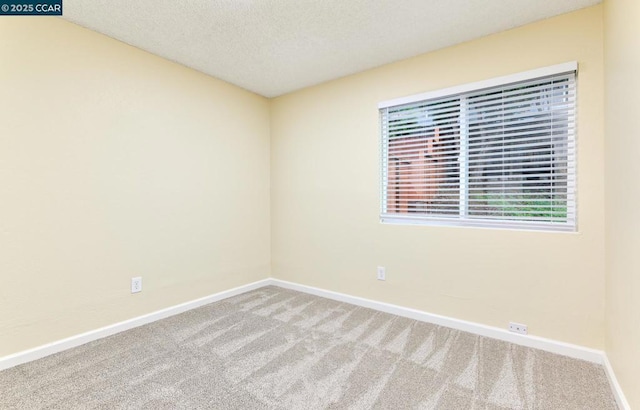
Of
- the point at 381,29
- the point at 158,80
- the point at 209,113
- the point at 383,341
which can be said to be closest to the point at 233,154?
the point at 209,113

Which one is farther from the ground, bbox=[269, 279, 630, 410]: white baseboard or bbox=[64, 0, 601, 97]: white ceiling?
bbox=[64, 0, 601, 97]: white ceiling

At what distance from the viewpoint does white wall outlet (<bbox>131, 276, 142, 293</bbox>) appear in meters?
2.54

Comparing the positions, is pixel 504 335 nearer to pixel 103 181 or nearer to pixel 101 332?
pixel 101 332

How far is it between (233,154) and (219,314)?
5.74ft

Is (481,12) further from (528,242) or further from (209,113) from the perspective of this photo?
(209,113)

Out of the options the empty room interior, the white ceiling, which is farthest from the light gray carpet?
the white ceiling

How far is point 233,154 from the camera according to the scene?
338cm

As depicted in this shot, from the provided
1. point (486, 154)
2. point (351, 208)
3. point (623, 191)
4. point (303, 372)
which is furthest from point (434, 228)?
point (303, 372)

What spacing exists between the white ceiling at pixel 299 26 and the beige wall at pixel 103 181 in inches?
12.7

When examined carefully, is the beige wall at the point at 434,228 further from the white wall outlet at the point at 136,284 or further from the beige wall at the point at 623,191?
the white wall outlet at the point at 136,284

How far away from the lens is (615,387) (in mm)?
1646

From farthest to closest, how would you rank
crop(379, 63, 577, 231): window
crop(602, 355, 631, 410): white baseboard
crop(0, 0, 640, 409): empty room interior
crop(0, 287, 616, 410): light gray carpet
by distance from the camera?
crop(379, 63, 577, 231): window < crop(0, 0, 640, 409): empty room interior < crop(0, 287, 616, 410): light gray carpet < crop(602, 355, 631, 410): white baseboard

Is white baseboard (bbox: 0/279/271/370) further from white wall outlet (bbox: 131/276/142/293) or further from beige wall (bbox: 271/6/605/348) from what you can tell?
beige wall (bbox: 271/6/605/348)

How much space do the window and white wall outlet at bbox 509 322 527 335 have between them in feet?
2.51
